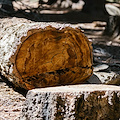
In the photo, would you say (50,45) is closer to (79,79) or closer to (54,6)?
(79,79)

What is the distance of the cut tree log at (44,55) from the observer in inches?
118

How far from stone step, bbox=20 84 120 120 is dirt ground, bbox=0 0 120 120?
0.48m

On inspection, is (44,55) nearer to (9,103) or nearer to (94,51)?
(9,103)

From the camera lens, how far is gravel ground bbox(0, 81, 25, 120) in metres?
2.57

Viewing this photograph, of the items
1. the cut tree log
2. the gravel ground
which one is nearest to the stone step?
the gravel ground

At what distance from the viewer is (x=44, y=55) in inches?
129

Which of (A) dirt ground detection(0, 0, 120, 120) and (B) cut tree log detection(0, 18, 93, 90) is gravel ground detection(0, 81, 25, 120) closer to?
(A) dirt ground detection(0, 0, 120, 120)

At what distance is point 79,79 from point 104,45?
3.96 m

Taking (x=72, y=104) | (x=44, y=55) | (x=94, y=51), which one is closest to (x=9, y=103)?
(x=44, y=55)

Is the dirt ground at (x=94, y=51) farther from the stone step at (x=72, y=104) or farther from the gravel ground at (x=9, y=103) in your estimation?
the stone step at (x=72, y=104)

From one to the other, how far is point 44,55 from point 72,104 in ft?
4.10

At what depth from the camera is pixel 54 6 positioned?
517 inches

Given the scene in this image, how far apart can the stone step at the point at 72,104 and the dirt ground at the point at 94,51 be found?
479 millimetres

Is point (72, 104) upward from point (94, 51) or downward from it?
upward
